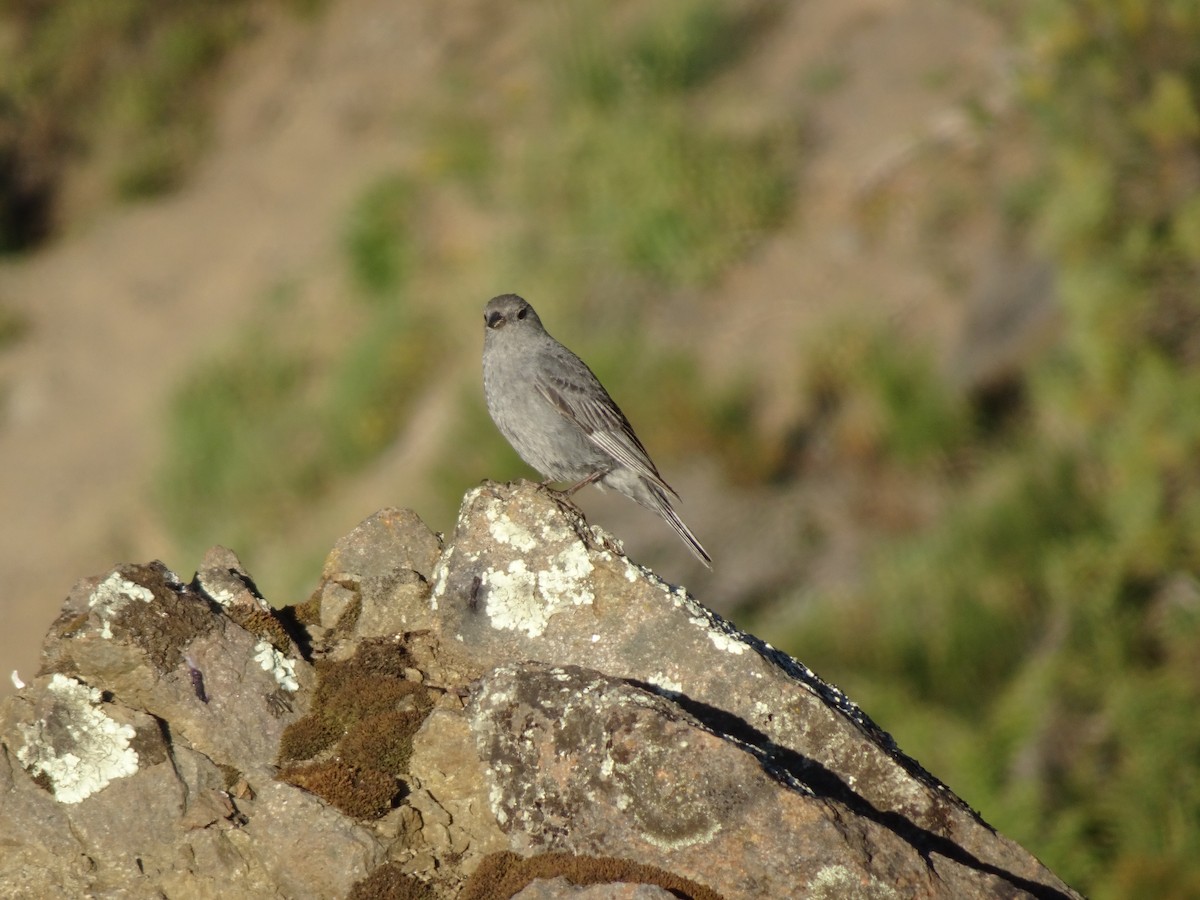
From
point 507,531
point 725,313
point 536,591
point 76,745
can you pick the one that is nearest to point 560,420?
point 507,531

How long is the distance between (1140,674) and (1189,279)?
3487mm

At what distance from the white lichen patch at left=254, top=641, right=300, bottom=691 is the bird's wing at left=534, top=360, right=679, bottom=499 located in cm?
370

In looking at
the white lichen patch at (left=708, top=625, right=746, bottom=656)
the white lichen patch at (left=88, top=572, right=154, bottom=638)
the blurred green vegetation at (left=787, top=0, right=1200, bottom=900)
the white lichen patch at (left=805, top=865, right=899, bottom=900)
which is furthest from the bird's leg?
the blurred green vegetation at (left=787, top=0, right=1200, bottom=900)

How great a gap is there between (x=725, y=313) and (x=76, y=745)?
A: 15725 millimetres

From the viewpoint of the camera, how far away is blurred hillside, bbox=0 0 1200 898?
12.7 meters

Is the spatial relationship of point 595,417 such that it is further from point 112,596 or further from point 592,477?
point 112,596

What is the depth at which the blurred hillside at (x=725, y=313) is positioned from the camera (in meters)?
12.7

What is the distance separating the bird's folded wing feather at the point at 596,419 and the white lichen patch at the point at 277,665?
3698 millimetres

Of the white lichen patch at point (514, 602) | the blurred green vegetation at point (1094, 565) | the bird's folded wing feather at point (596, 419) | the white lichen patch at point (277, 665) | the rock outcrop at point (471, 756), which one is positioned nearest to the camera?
the rock outcrop at point (471, 756)

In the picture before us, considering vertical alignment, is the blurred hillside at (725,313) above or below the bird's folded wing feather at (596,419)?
above

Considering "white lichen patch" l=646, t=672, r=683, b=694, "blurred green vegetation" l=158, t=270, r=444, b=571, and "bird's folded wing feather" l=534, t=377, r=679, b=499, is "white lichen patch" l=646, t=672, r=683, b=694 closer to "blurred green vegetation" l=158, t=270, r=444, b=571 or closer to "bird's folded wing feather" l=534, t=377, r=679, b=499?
"bird's folded wing feather" l=534, t=377, r=679, b=499

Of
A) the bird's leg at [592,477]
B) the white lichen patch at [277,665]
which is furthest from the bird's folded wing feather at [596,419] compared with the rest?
the white lichen patch at [277,665]

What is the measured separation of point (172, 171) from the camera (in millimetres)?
28516

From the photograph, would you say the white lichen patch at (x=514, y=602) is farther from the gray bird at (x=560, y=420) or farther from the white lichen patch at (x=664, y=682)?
the gray bird at (x=560, y=420)
